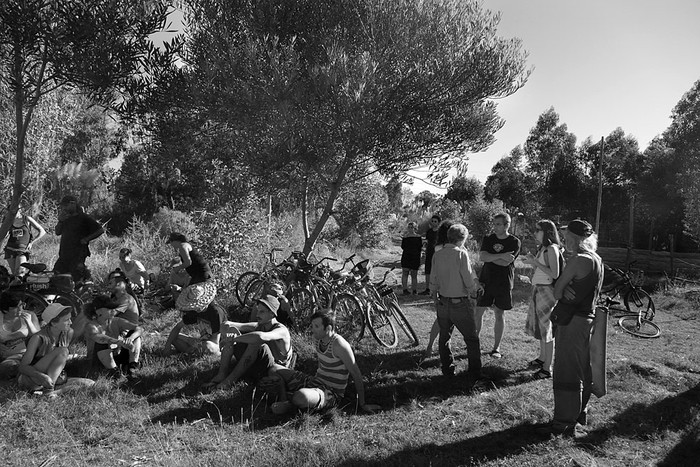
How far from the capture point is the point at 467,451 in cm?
354

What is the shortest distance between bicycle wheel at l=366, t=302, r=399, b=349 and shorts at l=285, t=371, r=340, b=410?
5.84 feet

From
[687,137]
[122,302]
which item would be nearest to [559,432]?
[122,302]

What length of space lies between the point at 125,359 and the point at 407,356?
129 inches

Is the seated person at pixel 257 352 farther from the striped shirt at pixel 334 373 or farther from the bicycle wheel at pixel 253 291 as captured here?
the bicycle wheel at pixel 253 291

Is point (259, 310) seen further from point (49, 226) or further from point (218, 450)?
point (49, 226)

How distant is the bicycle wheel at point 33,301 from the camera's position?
5727 millimetres

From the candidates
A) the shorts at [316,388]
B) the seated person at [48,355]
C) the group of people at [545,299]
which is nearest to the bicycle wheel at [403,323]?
the group of people at [545,299]

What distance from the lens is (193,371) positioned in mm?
4938

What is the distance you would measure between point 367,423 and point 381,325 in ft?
8.43

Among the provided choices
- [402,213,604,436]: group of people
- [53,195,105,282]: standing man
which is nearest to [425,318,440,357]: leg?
[402,213,604,436]: group of people

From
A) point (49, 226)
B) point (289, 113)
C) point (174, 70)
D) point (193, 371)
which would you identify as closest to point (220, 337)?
point (193, 371)

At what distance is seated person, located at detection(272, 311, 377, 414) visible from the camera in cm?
405

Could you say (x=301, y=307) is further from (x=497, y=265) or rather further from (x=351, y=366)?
(x=497, y=265)

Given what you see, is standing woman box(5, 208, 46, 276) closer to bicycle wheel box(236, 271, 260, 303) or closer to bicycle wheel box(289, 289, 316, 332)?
bicycle wheel box(236, 271, 260, 303)
